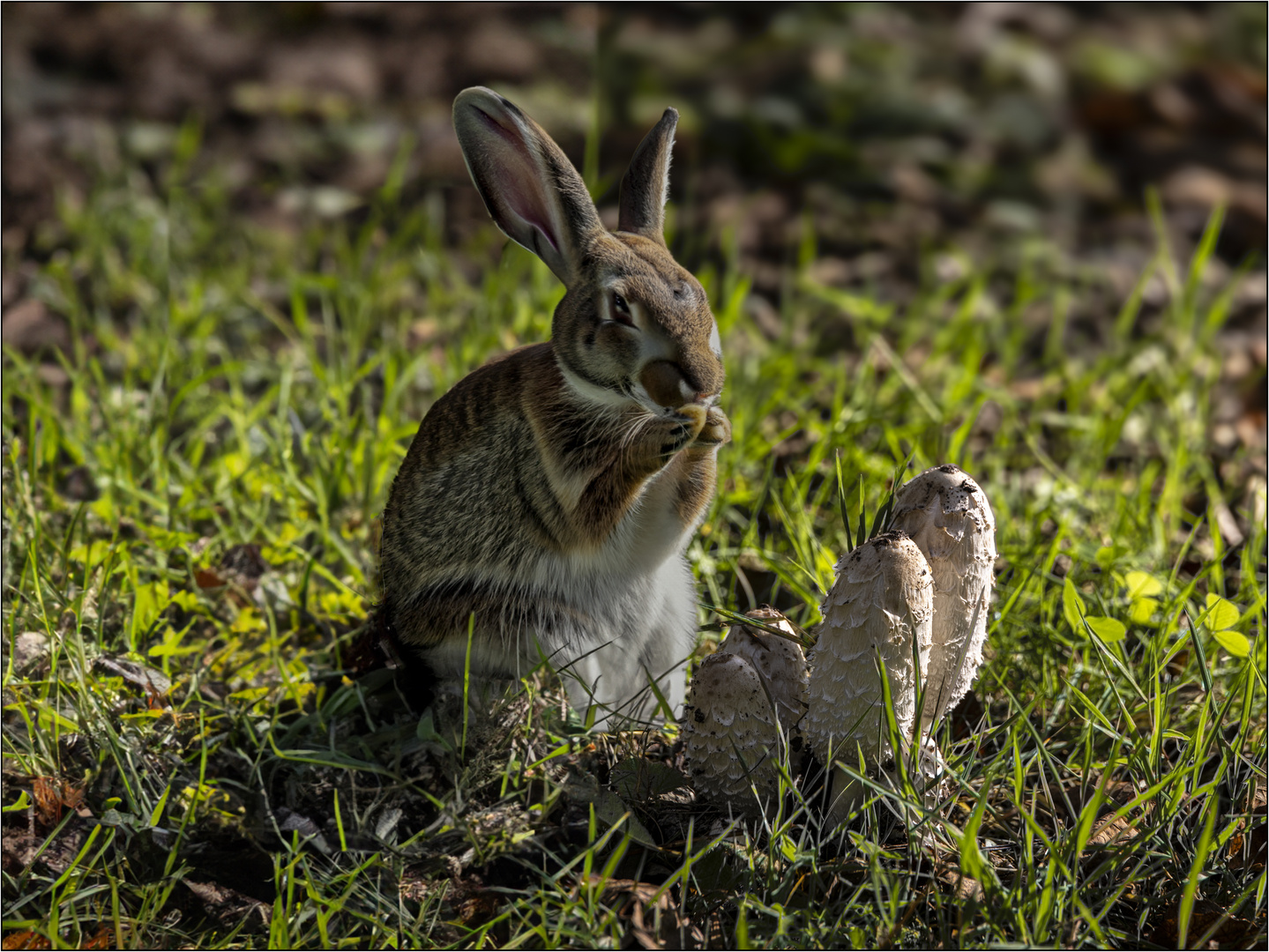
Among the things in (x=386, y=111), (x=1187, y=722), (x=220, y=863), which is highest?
(x=386, y=111)

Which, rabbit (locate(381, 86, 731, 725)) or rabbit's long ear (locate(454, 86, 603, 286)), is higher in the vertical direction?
rabbit's long ear (locate(454, 86, 603, 286))

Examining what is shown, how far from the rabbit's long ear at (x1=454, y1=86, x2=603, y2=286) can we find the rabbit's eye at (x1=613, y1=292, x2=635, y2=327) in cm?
22

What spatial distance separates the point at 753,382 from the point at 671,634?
1705mm

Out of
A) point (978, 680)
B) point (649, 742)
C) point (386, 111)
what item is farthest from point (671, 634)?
point (386, 111)

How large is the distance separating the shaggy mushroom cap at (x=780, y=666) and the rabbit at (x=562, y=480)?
31 cm

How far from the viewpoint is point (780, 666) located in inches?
104

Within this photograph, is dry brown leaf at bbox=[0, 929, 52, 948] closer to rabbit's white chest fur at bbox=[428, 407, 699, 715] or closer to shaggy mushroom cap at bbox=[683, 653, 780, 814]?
rabbit's white chest fur at bbox=[428, 407, 699, 715]

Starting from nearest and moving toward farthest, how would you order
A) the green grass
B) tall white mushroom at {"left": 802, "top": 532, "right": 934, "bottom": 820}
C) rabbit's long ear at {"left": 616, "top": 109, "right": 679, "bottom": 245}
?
tall white mushroom at {"left": 802, "top": 532, "right": 934, "bottom": 820} → the green grass → rabbit's long ear at {"left": 616, "top": 109, "right": 679, "bottom": 245}

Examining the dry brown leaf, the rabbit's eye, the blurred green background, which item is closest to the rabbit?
the rabbit's eye

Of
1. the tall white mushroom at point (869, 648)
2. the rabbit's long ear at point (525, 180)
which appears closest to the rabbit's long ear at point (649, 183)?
the rabbit's long ear at point (525, 180)

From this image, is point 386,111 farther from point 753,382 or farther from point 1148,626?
point 1148,626

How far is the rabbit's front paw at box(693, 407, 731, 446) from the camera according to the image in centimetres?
274

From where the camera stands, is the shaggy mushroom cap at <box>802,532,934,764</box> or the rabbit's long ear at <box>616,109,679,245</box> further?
the rabbit's long ear at <box>616,109,679,245</box>

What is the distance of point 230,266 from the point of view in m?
5.35
